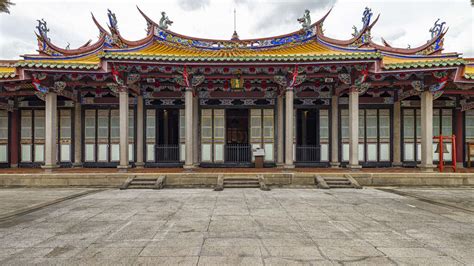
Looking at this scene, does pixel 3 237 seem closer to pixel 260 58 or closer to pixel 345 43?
pixel 260 58

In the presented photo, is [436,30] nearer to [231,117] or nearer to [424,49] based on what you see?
[424,49]

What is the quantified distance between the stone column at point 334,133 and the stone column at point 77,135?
13.4 metres

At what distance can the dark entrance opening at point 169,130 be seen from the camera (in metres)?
13.2

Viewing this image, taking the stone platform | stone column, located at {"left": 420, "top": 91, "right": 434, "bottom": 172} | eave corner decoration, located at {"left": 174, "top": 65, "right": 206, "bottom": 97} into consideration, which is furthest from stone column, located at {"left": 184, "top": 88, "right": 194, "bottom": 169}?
stone column, located at {"left": 420, "top": 91, "right": 434, "bottom": 172}

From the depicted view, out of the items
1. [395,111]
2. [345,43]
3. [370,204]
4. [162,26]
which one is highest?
[162,26]

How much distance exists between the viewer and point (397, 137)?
13.1 meters

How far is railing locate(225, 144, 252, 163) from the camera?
517 inches

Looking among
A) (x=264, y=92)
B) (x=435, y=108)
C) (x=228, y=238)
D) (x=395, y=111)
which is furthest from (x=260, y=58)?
(x=435, y=108)

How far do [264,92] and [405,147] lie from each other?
26.7 feet

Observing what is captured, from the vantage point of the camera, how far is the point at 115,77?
395 inches

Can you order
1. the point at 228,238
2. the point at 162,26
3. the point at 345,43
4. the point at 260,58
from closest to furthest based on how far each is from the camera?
the point at 228,238, the point at 260,58, the point at 345,43, the point at 162,26

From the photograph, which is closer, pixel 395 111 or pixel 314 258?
pixel 314 258

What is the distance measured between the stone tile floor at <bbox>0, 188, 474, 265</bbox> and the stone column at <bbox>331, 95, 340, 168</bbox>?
16.3 ft

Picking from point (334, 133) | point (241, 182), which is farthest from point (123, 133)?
point (334, 133)
